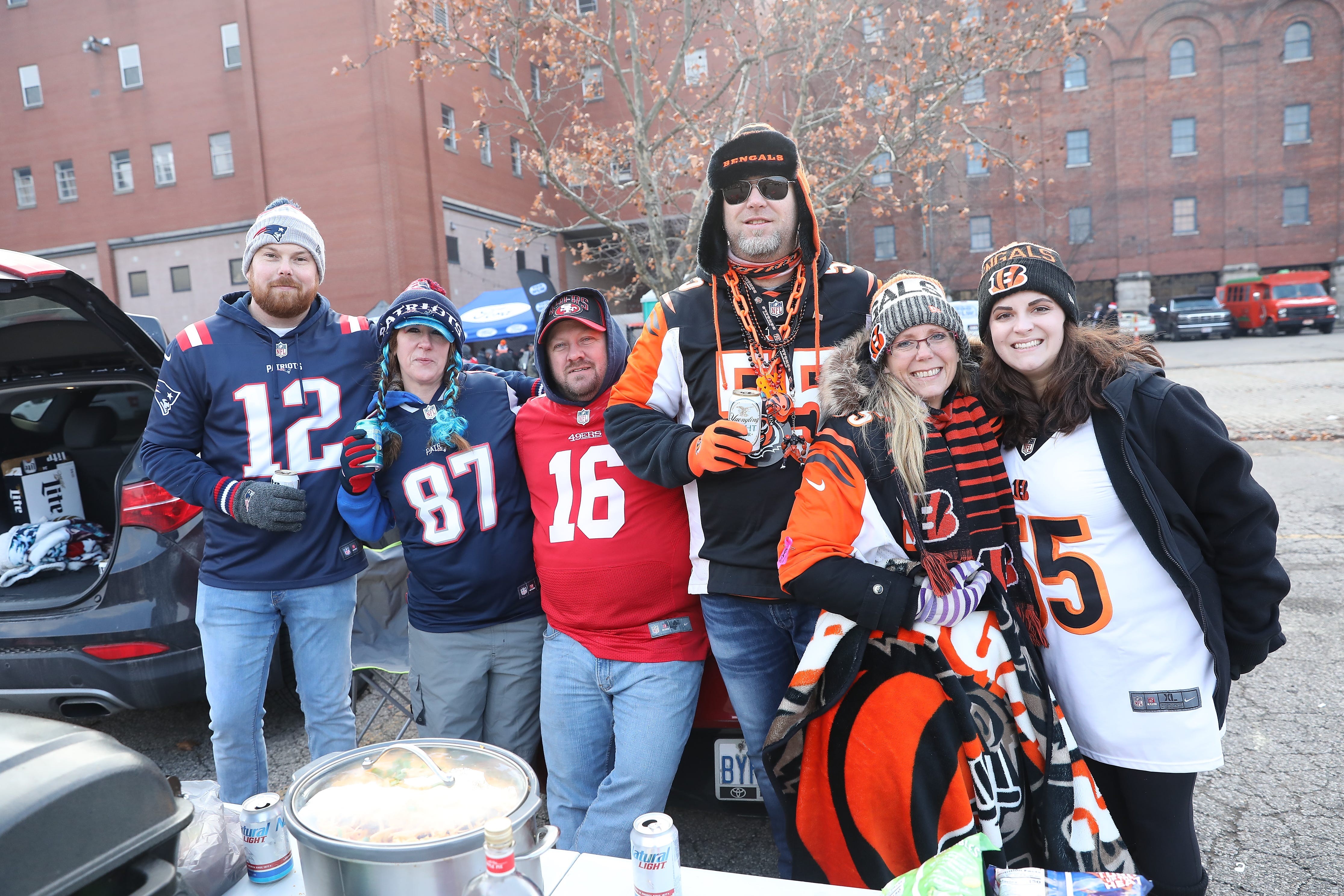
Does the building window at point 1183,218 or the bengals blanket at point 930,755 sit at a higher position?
the building window at point 1183,218

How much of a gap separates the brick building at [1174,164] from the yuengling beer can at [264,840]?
3854cm

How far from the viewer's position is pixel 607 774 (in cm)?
269

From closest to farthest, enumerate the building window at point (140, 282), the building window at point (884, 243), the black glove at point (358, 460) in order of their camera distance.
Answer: the black glove at point (358, 460), the building window at point (140, 282), the building window at point (884, 243)

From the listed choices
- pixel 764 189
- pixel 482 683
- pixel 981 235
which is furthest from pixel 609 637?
pixel 981 235

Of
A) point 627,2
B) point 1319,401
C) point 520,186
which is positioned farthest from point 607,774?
point 520,186

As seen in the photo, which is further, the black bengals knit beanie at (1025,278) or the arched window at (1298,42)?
the arched window at (1298,42)

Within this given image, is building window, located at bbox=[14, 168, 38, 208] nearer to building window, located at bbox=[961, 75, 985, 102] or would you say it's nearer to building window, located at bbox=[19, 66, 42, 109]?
building window, located at bbox=[19, 66, 42, 109]

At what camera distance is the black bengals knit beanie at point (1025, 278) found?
2225 mm

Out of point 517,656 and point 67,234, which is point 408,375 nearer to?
point 517,656

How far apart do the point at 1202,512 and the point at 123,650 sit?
3.99 metres

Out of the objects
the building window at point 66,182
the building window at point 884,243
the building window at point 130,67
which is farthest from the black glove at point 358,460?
the building window at point 884,243

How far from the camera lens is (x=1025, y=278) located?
2.22m

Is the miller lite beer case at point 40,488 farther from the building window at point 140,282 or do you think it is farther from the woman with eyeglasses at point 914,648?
the building window at point 140,282

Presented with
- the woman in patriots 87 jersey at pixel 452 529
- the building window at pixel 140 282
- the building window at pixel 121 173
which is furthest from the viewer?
the building window at pixel 140 282
